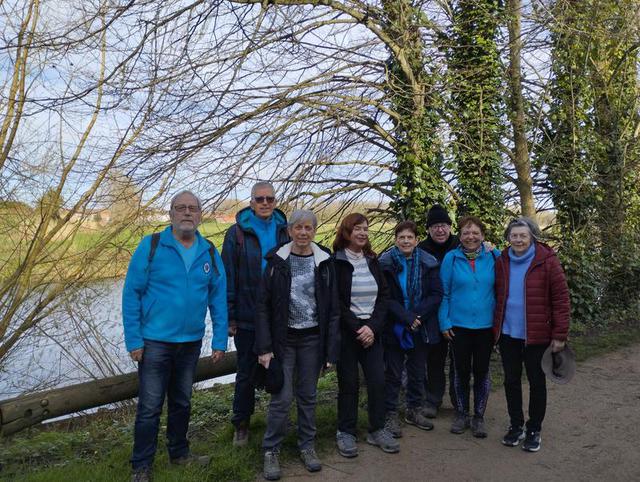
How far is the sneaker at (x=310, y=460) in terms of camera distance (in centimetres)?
367

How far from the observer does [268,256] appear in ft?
12.1

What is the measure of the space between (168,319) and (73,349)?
15.9ft

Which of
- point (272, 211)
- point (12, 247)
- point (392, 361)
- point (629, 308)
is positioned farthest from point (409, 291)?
point (629, 308)

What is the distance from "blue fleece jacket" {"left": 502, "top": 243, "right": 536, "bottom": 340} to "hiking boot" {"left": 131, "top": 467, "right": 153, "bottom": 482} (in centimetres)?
277

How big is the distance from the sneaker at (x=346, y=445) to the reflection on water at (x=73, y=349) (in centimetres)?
360

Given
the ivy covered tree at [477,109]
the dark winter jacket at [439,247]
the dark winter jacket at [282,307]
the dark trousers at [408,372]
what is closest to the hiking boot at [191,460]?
the dark winter jacket at [282,307]

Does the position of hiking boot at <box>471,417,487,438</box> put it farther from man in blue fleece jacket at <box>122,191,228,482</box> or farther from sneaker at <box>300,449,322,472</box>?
man in blue fleece jacket at <box>122,191,228,482</box>

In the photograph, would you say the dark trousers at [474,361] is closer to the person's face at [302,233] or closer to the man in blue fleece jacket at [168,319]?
the person's face at [302,233]

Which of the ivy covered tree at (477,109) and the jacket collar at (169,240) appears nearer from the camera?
the jacket collar at (169,240)

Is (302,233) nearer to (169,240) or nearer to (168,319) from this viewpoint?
(169,240)

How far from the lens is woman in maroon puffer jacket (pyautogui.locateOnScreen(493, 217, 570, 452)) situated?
3.95 metres

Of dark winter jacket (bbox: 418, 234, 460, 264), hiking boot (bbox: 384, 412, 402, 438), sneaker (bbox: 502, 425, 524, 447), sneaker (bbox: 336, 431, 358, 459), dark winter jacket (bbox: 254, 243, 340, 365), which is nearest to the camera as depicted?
dark winter jacket (bbox: 254, 243, 340, 365)

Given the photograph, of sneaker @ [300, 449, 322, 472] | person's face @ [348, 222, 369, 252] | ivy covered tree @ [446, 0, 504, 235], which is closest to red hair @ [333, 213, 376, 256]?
person's face @ [348, 222, 369, 252]

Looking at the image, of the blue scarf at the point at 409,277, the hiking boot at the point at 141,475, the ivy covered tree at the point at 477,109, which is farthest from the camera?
the ivy covered tree at the point at 477,109
